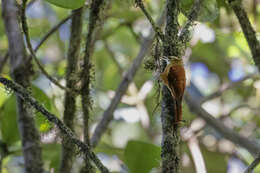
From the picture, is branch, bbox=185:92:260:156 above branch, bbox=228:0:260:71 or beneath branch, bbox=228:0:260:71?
above

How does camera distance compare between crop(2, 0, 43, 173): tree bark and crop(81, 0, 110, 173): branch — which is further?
crop(2, 0, 43, 173): tree bark

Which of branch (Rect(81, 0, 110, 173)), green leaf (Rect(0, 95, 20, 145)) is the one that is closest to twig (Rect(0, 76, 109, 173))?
branch (Rect(81, 0, 110, 173))

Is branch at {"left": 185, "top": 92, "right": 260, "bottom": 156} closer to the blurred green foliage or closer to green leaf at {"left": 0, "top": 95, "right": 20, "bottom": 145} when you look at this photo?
the blurred green foliage

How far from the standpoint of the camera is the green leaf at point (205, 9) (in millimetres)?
358

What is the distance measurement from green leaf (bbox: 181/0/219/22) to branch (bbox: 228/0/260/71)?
46 mm

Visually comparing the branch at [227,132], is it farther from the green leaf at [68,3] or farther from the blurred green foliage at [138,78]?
the green leaf at [68,3]

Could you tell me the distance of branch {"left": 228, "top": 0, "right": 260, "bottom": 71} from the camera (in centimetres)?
32

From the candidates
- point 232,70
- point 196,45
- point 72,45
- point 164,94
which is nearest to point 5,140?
point 72,45

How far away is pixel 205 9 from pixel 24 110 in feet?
0.88

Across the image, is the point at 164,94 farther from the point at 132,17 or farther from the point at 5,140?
the point at 132,17

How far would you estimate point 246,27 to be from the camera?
0.33 metres

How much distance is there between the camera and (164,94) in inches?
Result: 12.4

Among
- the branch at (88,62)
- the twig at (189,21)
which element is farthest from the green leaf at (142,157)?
the twig at (189,21)

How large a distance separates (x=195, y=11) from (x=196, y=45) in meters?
0.62
